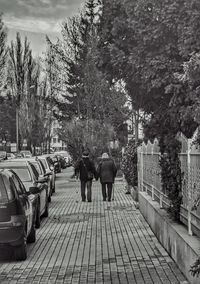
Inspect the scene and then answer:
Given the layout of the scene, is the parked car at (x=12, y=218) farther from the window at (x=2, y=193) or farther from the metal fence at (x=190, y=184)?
the metal fence at (x=190, y=184)

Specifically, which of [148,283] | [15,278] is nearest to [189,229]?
[148,283]

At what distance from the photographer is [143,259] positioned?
1007 centimetres

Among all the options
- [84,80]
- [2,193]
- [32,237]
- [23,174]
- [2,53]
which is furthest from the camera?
[2,53]

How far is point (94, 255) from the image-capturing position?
1056cm

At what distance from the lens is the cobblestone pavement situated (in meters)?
8.74

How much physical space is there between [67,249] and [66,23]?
40.4m

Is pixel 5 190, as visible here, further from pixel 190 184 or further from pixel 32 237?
pixel 190 184

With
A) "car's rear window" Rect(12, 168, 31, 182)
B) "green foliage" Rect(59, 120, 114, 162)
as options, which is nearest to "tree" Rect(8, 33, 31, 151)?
"green foliage" Rect(59, 120, 114, 162)

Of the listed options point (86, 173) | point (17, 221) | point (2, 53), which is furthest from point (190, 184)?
point (2, 53)

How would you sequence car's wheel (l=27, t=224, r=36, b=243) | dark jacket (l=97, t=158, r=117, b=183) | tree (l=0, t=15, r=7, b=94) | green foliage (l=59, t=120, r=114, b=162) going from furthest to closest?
tree (l=0, t=15, r=7, b=94)
green foliage (l=59, t=120, r=114, b=162)
dark jacket (l=97, t=158, r=117, b=183)
car's wheel (l=27, t=224, r=36, b=243)

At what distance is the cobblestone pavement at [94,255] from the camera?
8742 mm

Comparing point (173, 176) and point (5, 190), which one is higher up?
point (173, 176)

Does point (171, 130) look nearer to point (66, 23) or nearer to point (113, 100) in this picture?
point (113, 100)

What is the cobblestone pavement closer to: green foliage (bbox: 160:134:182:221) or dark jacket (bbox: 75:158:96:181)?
green foliage (bbox: 160:134:182:221)
